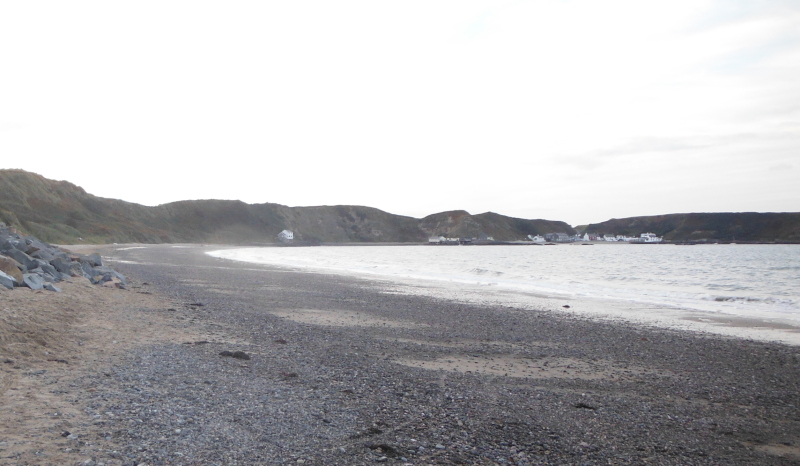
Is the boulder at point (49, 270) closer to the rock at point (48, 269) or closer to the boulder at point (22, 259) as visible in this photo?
the rock at point (48, 269)

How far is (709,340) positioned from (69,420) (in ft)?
33.8

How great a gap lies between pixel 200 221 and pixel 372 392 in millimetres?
133733

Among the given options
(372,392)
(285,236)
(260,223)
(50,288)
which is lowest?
(372,392)

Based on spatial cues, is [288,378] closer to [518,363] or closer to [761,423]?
[518,363]

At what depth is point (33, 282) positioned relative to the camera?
10.2m

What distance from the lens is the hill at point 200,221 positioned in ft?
225

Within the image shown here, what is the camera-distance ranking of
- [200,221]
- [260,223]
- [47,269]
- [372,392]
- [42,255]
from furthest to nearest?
[260,223] < [200,221] < [42,255] < [47,269] < [372,392]

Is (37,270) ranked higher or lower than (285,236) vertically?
lower

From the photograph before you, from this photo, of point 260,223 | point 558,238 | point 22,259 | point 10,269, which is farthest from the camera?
point 558,238

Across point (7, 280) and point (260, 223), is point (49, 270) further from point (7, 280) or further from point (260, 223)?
point (260, 223)

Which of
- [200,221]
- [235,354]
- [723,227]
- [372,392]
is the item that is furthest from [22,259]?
[723,227]

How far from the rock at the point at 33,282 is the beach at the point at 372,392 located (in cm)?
57

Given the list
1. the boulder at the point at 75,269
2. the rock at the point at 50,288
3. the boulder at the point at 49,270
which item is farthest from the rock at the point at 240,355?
the boulder at the point at 75,269

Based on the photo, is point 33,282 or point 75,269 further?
point 75,269
